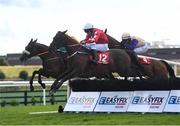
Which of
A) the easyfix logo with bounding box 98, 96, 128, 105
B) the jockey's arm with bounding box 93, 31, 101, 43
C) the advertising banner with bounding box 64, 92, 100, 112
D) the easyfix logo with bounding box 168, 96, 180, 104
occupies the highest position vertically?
the jockey's arm with bounding box 93, 31, 101, 43

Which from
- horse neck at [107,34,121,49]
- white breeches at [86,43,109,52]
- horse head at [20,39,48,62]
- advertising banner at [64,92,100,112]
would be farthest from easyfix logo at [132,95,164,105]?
horse head at [20,39,48,62]

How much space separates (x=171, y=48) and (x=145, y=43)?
29.3 meters

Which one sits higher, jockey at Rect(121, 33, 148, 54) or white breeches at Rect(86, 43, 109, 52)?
white breeches at Rect(86, 43, 109, 52)

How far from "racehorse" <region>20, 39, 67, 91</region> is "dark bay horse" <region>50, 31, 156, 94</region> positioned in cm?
74

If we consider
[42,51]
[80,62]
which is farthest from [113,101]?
[42,51]

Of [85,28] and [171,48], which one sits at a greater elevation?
[85,28]

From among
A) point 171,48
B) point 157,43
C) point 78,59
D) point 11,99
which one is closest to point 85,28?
point 78,59

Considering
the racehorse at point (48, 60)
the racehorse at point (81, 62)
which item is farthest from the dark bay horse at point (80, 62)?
the racehorse at point (48, 60)

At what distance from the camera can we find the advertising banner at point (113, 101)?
1215 centimetres

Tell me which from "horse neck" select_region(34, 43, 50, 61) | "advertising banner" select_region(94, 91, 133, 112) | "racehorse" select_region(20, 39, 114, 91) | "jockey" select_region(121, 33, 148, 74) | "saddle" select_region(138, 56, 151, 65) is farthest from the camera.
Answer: "horse neck" select_region(34, 43, 50, 61)

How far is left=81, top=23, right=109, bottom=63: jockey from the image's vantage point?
13.2m

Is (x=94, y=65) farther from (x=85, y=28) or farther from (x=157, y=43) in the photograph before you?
(x=157, y=43)

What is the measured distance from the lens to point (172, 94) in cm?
1150

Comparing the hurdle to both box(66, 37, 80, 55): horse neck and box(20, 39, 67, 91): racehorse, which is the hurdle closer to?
box(66, 37, 80, 55): horse neck
